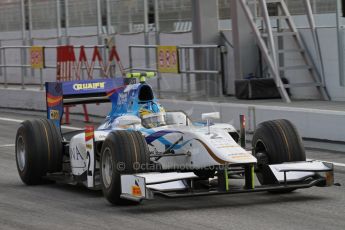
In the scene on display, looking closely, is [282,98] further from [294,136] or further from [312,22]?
[294,136]

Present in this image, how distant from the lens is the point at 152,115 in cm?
1258

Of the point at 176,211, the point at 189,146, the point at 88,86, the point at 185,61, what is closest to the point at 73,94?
the point at 88,86

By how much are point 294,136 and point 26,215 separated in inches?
127

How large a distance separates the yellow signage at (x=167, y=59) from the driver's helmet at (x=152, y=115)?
362 inches

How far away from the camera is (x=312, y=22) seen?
22.1 metres

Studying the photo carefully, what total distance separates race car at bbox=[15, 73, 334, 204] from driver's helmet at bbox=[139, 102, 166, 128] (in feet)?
0.04

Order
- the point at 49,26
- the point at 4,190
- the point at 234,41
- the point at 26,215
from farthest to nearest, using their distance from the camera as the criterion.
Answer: the point at 49,26 < the point at 234,41 < the point at 4,190 < the point at 26,215

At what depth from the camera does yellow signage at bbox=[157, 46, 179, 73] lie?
874 inches

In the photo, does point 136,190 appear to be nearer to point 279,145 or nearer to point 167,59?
point 279,145

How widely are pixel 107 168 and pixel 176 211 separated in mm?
1114

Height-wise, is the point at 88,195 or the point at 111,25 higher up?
the point at 111,25

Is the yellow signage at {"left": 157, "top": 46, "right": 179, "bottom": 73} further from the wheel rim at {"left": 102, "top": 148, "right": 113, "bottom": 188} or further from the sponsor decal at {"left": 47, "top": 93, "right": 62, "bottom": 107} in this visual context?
the wheel rim at {"left": 102, "top": 148, "right": 113, "bottom": 188}

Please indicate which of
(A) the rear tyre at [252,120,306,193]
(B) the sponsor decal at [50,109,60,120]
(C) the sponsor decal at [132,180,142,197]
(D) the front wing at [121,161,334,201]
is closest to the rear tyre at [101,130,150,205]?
(D) the front wing at [121,161,334,201]

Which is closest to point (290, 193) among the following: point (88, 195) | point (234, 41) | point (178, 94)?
point (88, 195)
